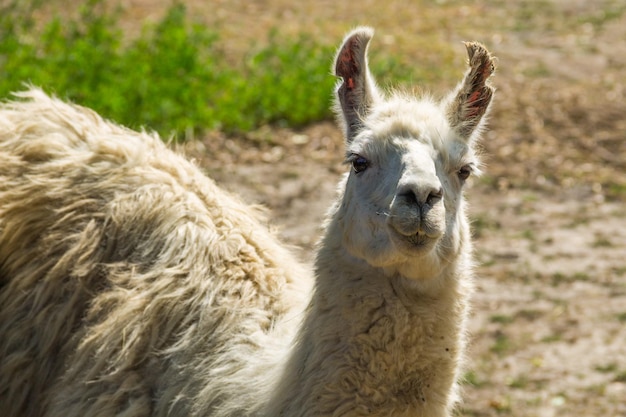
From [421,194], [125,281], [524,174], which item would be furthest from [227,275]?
[524,174]

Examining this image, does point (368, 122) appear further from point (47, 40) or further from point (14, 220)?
point (47, 40)

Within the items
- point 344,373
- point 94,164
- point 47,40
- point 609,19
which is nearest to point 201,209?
point 94,164

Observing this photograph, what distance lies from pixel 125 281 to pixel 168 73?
19.4ft

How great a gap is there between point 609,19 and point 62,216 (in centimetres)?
1153

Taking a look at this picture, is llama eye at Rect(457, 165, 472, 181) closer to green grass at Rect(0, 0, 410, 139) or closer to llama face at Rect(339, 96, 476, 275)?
llama face at Rect(339, 96, 476, 275)

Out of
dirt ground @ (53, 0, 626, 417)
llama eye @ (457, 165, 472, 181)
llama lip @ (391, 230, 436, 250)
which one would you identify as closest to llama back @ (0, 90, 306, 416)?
llama lip @ (391, 230, 436, 250)

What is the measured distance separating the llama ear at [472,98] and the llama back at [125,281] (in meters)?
1.02

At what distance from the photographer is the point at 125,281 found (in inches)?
178

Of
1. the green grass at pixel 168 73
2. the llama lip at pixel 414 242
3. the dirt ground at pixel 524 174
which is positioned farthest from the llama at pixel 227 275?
the green grass at pixel 168 73

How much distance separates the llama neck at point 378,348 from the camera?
3629mm

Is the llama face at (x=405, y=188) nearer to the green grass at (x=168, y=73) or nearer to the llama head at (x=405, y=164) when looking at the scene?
the llama head at (x=405, y=164)

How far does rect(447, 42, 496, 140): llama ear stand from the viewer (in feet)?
13.0

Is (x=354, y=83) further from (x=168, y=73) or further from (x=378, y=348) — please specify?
(x=168, y=73)

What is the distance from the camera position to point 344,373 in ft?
12.0
